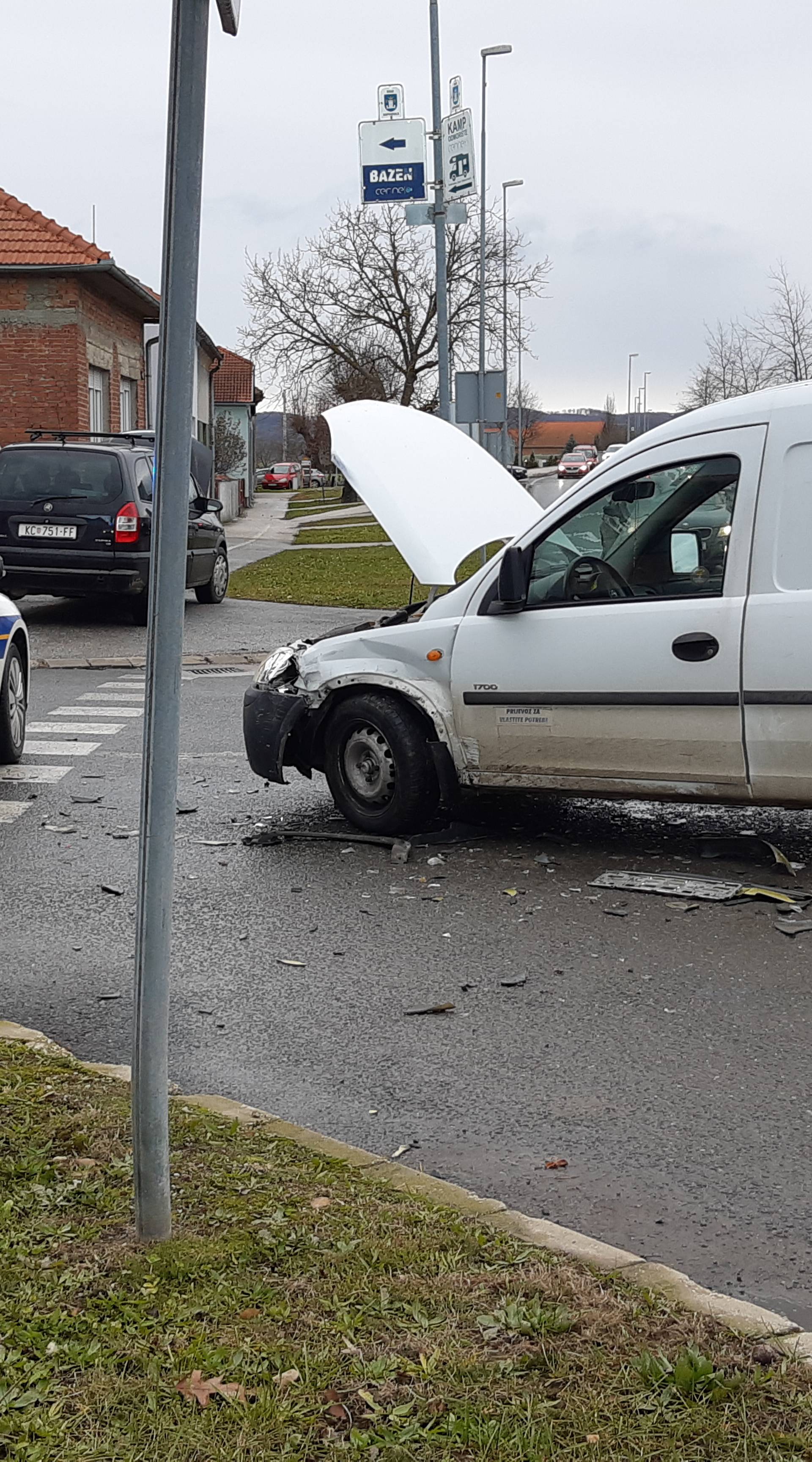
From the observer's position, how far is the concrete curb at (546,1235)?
9.61 ft

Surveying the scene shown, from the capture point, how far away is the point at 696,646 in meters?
6.73

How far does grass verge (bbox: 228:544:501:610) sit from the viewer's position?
72.0 ft

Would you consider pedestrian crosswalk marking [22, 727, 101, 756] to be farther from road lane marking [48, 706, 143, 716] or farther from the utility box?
the utility box

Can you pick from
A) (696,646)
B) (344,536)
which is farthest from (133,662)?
(344,536)

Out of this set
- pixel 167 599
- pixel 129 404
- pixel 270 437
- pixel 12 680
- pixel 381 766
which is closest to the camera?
pixel 167 599

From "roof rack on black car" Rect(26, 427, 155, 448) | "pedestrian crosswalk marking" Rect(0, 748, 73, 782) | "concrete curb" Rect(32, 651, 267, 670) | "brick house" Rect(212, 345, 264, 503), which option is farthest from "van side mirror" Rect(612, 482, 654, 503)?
"brick house" Rect(212, 345, 264, 503)

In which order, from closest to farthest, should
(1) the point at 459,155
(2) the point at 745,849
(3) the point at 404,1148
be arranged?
(3) the point at 404,1148
(2) the point at 745,849
(1) the point at 459,155

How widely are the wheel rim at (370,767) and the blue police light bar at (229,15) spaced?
193 inches

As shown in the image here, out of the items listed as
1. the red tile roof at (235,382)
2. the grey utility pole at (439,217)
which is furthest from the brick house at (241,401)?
the grey utility pole at (439,217)

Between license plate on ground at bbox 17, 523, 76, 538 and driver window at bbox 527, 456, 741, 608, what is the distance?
1095 cm

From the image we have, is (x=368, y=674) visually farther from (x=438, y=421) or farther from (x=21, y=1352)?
(x=21, y=1352)

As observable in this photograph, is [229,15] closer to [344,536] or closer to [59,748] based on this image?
[59,748]

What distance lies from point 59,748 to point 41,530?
7.31m

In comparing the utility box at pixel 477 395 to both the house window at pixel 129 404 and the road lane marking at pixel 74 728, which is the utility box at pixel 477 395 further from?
the road lane marking at pixel 74 728
